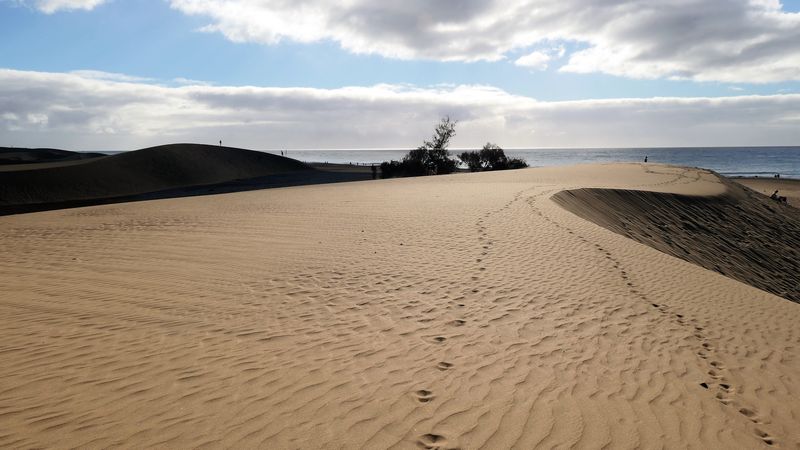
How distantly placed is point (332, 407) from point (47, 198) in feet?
153

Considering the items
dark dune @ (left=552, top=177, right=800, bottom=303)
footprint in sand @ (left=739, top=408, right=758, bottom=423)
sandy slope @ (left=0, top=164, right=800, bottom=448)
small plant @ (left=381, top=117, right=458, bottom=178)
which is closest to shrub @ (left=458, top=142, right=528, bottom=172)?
small plant @ (left=381, top=117, right=458, bottom=178)

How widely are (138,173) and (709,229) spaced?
5107 cm

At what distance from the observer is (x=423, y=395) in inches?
179

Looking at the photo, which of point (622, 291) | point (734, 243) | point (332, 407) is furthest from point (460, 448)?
point (734, 243)

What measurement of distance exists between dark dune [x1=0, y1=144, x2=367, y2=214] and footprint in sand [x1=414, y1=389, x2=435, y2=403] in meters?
37.6

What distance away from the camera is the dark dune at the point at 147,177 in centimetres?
4038

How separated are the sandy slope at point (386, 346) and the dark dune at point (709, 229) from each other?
592cm

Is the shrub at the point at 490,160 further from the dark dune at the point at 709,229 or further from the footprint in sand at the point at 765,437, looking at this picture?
the footprint in sand at the point at 765,437

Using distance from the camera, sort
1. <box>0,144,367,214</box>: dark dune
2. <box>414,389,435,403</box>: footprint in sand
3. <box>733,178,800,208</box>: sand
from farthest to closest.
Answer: <box>733,178,800,208</box>: sand
<box>0,144,367,214</box>: dark dune
<box>414,389,435,403</box>: footprint in sand

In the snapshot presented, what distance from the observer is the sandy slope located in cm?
408

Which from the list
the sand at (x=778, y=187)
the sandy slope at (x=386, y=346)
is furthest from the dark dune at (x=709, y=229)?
the sand at (x=778, y=187)

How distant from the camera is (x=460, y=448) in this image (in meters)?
3.76

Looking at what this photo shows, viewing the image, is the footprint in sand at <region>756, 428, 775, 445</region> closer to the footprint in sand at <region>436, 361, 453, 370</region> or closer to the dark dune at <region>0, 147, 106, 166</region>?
the footprint in sand at <region>436, 361, 453, 370</region>

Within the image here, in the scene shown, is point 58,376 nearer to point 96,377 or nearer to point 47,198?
point 96,377
